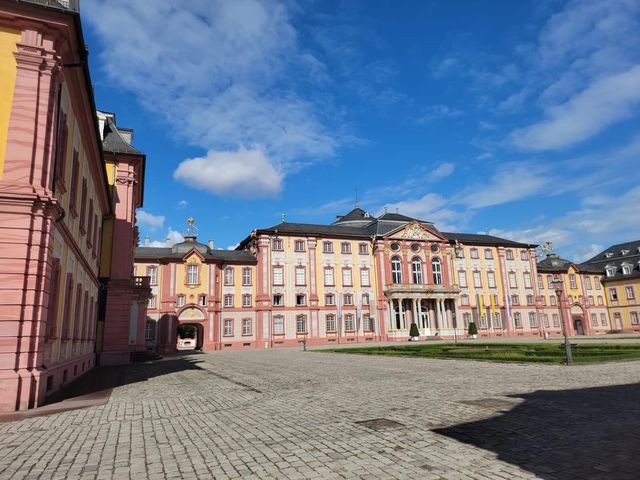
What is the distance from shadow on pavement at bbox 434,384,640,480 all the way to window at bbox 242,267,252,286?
4262cm

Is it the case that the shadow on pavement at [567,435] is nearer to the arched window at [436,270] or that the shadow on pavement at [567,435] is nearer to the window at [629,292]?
the arched window at [436,270]

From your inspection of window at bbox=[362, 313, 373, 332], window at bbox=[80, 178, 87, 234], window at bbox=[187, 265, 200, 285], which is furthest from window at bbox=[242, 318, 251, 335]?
window at bbox=[80, 178, 87, 234]

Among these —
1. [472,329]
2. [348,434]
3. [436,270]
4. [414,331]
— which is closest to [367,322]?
[414,331]

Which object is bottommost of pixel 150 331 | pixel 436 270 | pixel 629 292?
pixel 150 331

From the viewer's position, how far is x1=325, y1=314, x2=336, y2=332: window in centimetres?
5200

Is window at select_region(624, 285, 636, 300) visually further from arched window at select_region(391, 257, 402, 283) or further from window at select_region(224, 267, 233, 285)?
window at select_region(224, 267, 233, 285)

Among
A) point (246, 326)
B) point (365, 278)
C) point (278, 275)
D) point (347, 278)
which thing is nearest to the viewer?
point (246, 326)

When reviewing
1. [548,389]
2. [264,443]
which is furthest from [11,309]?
[548,389]

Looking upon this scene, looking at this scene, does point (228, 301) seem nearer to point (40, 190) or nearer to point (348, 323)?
point (348, 323)

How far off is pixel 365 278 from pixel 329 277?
4904 mm

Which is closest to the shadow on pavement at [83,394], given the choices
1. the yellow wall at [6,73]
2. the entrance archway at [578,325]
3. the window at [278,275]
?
the yellow wall at [6,73]

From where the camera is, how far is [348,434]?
7.25 meters

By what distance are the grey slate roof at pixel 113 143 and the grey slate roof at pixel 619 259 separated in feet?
239

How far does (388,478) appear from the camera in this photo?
5.17 meters
